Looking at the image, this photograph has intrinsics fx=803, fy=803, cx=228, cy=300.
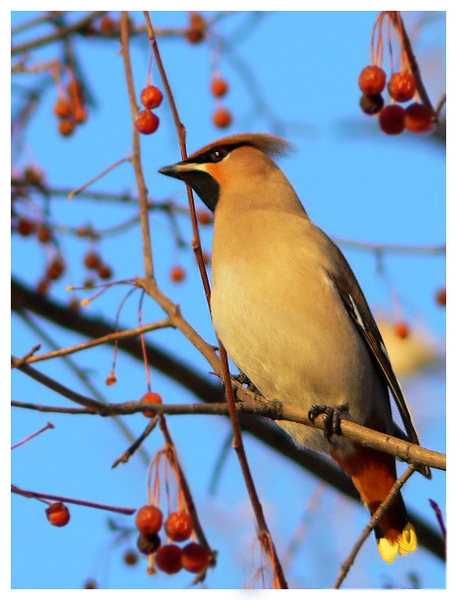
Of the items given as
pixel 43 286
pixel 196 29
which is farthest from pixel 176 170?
pixel 43 286

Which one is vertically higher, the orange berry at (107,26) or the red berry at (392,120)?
the orange berry at (107,26)

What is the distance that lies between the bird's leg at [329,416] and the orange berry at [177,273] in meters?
1.25

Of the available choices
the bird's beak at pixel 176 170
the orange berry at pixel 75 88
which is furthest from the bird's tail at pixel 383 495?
the orange berry at pixel 75 88

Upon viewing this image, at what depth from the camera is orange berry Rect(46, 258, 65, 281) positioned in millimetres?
3350

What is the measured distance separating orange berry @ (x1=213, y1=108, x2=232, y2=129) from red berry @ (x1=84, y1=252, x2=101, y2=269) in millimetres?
758

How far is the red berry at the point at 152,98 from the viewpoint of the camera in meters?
2.65

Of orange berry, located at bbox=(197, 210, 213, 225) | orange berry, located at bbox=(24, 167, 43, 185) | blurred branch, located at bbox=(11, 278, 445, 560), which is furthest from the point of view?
orange berry, located at bbox=(197, 210, 213, 225)

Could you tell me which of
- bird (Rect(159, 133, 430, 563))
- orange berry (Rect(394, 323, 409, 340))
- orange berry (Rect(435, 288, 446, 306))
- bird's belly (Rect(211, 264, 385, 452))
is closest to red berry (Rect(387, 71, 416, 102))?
bird (Rect(159, 133, 430, 563))

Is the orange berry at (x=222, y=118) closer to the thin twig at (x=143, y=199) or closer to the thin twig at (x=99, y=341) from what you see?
the thin twig at (x=143, y=199)

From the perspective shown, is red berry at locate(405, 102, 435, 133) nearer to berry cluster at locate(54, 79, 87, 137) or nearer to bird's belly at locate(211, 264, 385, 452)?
bird's belly at locate(211, 264, 385, 452)

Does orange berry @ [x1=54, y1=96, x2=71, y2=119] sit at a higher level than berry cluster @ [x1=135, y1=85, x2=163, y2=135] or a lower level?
higher

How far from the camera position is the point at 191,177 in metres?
3.00
